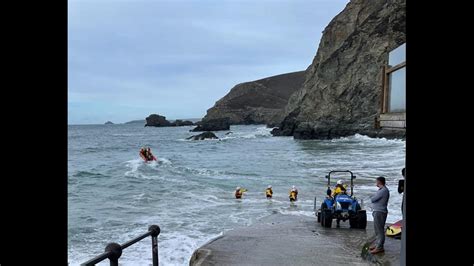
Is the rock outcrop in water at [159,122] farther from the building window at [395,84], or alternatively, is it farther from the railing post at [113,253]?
the railing post at [113,253]

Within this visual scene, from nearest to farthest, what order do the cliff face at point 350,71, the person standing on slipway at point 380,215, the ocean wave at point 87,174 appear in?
1. the person standing on slipway at point 380,215
2. the ocean wave at point 87,174
3. the cliff face at point 350,71

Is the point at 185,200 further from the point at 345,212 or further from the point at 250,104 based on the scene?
the point at 250,104

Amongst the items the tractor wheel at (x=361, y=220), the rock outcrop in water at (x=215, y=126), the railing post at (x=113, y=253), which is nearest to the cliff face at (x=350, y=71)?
the rock outcrop in water at (x=215, y=126)

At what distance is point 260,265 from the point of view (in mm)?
8203

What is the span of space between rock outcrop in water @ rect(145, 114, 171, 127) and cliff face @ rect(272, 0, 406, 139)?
9662 cm

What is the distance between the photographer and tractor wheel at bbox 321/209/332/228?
11914 millimetres

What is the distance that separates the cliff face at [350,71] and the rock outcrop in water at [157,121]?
96.6m

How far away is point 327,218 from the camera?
11945 mm

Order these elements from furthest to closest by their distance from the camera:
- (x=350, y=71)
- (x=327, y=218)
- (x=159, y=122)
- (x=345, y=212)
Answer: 1. (x=159, y=122)
2. (x=350, y=71)
3. (x=327, y=218)
4. (x=345, y=212)

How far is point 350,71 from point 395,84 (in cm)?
7295

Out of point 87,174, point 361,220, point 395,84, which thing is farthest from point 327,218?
point 87,174

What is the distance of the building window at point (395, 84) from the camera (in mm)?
3266

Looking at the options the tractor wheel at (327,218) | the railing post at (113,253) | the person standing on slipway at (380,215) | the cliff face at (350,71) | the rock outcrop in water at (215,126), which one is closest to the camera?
the railing post at (113,253)
